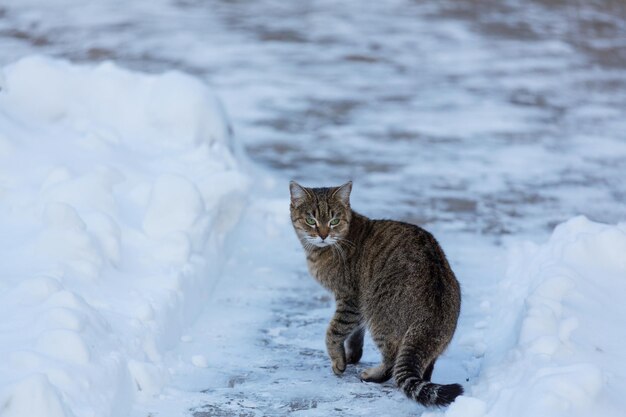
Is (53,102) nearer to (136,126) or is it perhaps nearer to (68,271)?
(136,126)

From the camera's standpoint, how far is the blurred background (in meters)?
8.01

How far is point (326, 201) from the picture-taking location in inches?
198

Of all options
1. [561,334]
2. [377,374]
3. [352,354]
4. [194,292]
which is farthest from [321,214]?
[561,334]

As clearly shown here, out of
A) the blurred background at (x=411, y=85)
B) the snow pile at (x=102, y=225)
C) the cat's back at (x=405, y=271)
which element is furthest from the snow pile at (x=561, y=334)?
the blurred background at (x=411, y=85)

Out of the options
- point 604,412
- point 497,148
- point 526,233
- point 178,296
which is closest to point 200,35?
point 497,148

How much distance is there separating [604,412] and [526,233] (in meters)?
3.52

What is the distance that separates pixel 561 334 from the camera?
4297 millimetres

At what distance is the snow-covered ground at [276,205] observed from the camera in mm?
4277

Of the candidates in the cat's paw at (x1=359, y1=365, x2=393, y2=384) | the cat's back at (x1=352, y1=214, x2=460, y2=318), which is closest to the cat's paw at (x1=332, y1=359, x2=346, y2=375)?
the cat's paw at (x1=359, y1=365, x2=393, y2=384)

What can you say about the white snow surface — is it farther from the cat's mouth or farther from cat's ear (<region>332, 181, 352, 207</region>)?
cat's ear (<region>332, 181, 352, 207</region>)

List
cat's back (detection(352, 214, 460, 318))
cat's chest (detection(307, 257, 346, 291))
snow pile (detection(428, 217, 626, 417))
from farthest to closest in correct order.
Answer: cat's chest (detection(307, 257, 346, 291)) < cat's back (detection(352, 214, 460, 318)) < snow pile (detection(428, 217, 626, 417))

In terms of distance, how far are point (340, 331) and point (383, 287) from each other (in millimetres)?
362

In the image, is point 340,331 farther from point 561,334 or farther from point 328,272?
point 561,334

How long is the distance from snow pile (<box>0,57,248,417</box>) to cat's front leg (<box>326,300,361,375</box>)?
80cm
